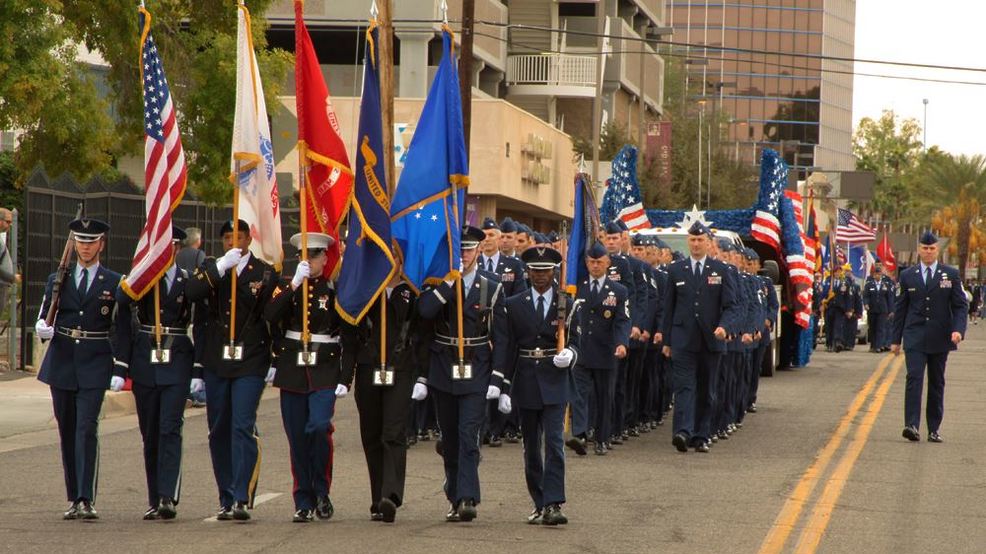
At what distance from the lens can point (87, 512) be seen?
1111 cm

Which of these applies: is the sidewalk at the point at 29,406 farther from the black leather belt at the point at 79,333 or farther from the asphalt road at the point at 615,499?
the black leather belt at the point at 79,333

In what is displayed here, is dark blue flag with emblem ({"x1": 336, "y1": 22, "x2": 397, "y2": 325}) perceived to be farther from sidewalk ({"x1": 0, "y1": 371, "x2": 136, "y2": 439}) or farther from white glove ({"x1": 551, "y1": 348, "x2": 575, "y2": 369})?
sidewalk ({"x1": 0, "y1": 371, "x2": 136, "y2": 439})

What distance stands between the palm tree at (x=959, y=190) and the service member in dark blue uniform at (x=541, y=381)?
271 ft

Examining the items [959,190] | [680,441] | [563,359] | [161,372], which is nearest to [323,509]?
[161,372]

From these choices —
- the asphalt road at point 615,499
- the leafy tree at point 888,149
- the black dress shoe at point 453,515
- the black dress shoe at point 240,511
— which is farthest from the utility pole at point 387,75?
the leafy tree at point 888,149

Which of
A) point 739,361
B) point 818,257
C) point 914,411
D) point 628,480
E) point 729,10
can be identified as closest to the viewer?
point 628,480

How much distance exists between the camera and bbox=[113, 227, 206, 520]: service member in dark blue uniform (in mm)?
11172

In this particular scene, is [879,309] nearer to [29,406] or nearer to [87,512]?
[29,406]

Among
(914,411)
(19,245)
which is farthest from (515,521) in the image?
(19,245)

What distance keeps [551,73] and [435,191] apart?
38360mm

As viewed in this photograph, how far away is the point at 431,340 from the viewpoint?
11.5 metres

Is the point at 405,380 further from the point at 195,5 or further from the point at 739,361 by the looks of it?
the point at 195,5

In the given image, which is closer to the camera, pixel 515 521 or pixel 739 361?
pixel 515 521

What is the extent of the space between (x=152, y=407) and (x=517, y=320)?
249 centimetres
